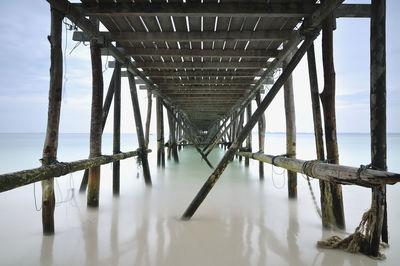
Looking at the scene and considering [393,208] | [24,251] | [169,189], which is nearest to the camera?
[24,251]

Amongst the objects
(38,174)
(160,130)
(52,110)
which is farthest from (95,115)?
(160,130)

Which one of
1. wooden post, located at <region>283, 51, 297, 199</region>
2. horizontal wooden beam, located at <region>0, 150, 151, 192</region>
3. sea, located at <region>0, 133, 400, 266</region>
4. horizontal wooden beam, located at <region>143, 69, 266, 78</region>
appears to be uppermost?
horizontal wooden beam, located at <region>143, 69, 266, 78</region>

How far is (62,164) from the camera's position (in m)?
2.78

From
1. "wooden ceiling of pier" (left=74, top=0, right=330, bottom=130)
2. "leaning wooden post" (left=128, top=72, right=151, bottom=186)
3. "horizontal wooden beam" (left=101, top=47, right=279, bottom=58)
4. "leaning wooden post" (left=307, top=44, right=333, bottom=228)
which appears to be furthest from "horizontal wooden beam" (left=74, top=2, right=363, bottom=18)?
"leaning wooden post" (left=128, top=72, right=151, bottom=186)

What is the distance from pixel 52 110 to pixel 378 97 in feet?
10.9

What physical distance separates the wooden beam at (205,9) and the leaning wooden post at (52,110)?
0.48 metres

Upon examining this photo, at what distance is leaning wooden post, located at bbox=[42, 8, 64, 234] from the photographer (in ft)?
9.00

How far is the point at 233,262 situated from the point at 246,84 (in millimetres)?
5744

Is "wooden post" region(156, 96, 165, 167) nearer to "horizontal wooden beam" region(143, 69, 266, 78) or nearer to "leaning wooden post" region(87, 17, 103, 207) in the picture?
"horizontal wooden beam" region(143, 69, 266, 78)

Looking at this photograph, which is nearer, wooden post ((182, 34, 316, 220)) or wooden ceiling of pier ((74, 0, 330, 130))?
wooden ceiling of pier ((74, 0, 330, 130))

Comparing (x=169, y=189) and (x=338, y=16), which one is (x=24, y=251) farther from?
(x=338, y=16)

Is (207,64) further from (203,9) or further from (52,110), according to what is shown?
(52,110)

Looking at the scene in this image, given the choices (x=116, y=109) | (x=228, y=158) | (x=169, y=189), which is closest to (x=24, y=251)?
(x=228, y=158)

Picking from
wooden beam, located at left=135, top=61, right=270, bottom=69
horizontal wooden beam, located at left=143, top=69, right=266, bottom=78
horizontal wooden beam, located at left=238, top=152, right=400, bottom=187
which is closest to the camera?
horizontal wooden beam, located at left=238, top=152, right=400, bottom=187
